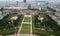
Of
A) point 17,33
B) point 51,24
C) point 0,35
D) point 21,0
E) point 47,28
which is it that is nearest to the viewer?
point 0,35

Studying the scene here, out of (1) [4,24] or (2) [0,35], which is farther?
(1) [4,24]

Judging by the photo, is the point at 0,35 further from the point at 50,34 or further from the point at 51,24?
the point at 51,24

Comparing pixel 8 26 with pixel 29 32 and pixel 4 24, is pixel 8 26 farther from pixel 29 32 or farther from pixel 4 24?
pixel 29 32

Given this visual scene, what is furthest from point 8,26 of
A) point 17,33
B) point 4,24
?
point 17,33

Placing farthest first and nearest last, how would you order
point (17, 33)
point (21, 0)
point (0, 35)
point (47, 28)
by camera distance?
point (21, 0) < point (47, 28) < point (17, 33) < point (0, 35)

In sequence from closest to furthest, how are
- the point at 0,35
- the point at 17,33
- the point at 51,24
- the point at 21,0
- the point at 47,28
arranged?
the point at 0,35
the point at 17,33
the point at 47,28
the point at 51,24
the point at 21,0

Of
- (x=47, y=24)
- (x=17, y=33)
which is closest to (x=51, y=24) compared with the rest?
(x=47, y=24)

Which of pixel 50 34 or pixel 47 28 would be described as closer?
pixel 50 34

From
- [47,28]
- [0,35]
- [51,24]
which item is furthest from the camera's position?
[51,24]
